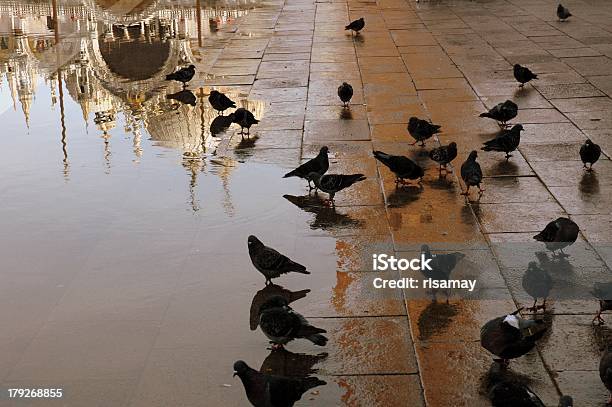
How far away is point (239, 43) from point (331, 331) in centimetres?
1415

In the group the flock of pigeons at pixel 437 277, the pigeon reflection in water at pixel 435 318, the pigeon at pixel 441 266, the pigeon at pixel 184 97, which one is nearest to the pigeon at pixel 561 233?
the flock of pigeons at pixel 437 277

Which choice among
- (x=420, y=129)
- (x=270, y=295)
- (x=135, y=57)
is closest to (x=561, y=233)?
(x=270, y=295)

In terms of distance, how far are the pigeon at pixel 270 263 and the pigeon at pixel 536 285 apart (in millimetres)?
1886

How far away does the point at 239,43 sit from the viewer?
68.2 ft

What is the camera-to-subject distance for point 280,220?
9.89 meters

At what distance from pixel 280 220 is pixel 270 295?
190 centimetres

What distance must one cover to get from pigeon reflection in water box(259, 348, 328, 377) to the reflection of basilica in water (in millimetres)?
5921

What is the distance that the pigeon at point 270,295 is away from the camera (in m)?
7.88

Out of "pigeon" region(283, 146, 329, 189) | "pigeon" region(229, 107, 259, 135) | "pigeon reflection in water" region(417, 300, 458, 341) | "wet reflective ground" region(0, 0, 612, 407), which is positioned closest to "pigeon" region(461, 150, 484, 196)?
"wet reflective ground" region(0, 0, 612, 407)

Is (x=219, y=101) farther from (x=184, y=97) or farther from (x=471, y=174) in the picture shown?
(x=471, y=174)

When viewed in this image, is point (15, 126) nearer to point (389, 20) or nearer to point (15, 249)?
point (15, 249)

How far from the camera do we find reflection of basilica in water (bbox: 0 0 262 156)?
14414 mm

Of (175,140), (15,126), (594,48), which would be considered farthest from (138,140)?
(594,48)

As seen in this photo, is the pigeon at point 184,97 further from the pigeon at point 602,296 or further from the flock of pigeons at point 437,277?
the pigeon at point 602,296
